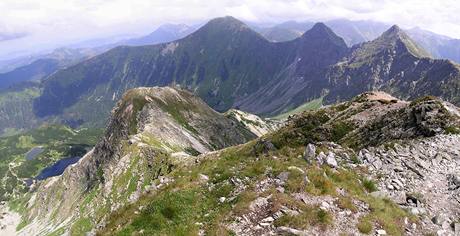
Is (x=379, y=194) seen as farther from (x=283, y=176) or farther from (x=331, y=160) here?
(x=283, y=176)

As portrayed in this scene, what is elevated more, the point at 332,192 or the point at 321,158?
the point at 332,192

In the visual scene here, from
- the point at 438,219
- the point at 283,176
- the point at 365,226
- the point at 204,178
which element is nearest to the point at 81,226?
the point at 204,178

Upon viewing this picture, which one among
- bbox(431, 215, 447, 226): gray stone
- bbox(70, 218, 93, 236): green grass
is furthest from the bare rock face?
bbox(70, 218, 93, 236): green grass

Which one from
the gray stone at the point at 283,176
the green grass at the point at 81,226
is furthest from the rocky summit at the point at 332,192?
the green grass at the point at 81,226

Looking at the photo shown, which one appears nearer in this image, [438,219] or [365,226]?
[365,226]

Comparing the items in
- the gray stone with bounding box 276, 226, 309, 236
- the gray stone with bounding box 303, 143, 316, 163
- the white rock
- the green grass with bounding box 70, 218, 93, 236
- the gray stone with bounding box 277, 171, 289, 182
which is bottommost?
the green grass with bounding box 70, 218, 93, 236

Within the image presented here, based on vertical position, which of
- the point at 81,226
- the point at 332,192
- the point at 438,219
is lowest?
the point at 81,226

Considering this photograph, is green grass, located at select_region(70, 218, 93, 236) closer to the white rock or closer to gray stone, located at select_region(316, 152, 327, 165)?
the white rock

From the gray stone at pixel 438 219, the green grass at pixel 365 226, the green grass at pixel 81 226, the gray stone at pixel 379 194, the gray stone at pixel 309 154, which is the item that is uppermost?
the green grass at pixel 365 226

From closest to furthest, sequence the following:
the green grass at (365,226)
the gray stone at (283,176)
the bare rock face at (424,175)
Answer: the green grass at (365,226) → the bare rock face at (424,175) → the gray stone at (283,176)

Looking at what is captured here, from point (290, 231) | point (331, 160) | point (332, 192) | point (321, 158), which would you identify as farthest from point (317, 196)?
point (321, 158)

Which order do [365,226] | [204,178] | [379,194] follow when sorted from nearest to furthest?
[365,226] < [379,194] < [204,178]

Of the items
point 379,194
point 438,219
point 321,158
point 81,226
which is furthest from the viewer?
point 81,226

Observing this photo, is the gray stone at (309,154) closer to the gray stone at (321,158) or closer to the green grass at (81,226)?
the gray stone at (321,158)
